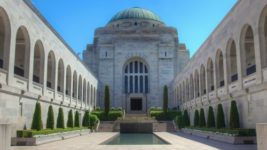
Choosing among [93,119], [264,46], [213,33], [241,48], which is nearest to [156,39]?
[93,119]

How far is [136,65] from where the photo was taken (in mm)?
52031

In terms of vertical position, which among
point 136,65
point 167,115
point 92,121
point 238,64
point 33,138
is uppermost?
point 136,65

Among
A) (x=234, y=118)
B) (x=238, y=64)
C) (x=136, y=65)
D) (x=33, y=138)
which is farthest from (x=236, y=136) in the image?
(x=136, y=65)

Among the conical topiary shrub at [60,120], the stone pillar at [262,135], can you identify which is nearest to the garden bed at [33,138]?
the conical topiary shrub at [60,120]

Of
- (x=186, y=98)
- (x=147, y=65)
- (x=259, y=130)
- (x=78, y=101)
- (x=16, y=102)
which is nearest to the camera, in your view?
(x=259, y=130)

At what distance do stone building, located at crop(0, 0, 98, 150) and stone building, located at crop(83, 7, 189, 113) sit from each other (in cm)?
1644

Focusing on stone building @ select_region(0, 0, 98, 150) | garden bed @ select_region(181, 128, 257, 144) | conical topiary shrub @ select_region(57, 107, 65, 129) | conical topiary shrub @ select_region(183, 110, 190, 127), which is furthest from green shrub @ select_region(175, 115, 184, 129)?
conical topiary shrub @ select_region(57, 107, 65, 129)

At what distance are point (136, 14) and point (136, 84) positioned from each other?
54.6ft

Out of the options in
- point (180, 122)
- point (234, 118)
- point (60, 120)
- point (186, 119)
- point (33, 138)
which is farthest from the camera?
point (180, 122)

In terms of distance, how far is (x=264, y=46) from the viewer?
17.0 m

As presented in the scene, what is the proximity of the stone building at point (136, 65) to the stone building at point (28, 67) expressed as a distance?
16443 millimetres

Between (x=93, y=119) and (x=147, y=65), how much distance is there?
1690cm

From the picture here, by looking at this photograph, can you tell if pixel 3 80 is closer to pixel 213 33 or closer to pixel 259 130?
pixel 259 130

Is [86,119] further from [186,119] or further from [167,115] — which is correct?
[186,119]
